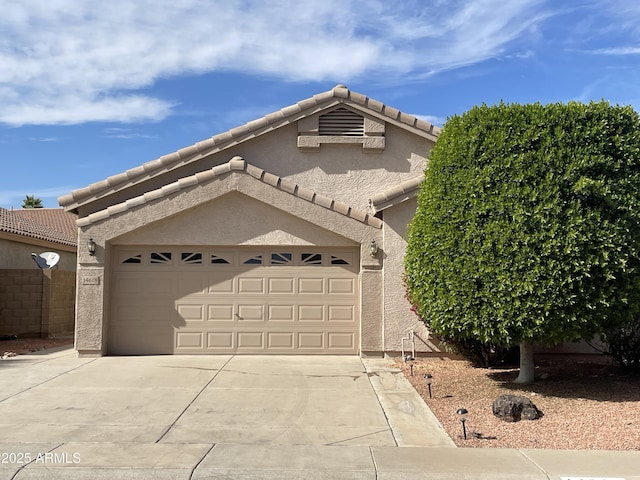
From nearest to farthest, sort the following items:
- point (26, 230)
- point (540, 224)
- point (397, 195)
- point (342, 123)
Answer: point (540, 224), point (397, 195), point (342, 123), point (26, 230)

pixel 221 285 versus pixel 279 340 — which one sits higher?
pixel 221 285

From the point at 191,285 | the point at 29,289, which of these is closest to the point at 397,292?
the point at 191,285

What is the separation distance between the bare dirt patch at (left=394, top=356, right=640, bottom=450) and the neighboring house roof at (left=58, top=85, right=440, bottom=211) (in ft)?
18.5

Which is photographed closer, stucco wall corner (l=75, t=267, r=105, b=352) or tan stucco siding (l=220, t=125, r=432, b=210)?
stucco wall corner (l=75, t=267, r=105, b=352)

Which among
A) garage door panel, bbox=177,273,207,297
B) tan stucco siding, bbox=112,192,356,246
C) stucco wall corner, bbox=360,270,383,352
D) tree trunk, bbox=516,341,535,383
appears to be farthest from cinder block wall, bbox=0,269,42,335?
tree trunk, bbox=516,341,535,383

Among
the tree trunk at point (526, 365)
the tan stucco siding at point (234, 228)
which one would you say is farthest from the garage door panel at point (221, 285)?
the tree trunk at point (526, 365)

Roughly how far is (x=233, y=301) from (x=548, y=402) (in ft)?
22.4

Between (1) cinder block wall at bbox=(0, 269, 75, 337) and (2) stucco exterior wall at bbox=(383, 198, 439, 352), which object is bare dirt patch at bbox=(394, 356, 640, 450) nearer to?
(2) stucco exterior wall at bbox=(383, 198, 439, 352)

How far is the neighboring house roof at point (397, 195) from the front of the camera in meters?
12.6

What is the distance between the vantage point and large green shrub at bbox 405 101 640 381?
838cm

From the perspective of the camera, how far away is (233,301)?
13258mm

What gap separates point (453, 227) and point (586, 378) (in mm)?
3748

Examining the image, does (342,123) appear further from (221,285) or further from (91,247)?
(91,247)

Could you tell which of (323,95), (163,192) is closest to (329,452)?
(163,192)
